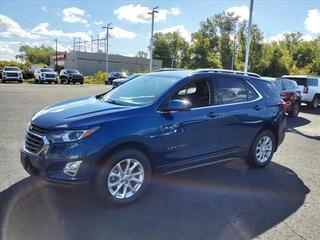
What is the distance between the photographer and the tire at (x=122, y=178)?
170 inches

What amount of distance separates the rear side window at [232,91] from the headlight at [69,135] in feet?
7.43

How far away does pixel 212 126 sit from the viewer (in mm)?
5367

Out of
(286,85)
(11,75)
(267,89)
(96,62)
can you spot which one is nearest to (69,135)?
(267,89)

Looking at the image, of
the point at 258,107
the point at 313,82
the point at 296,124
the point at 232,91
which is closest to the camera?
the point at 232,91

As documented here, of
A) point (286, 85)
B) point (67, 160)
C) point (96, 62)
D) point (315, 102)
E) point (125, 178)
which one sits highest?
point (96, 62)

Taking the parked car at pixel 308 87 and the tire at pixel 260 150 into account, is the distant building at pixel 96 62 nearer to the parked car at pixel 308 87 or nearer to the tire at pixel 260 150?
the parked car at pixel 308 87

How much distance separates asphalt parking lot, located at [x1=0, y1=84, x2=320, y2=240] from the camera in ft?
12.8

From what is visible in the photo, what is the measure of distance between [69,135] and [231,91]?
2897 mm

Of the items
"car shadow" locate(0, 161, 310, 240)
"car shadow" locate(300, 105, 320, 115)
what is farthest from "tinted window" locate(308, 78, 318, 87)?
"car shadow" locate(0, 161, 310, 240)

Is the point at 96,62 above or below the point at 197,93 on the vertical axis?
above

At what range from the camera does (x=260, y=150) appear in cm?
650

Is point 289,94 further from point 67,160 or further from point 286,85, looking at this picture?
point 67,160

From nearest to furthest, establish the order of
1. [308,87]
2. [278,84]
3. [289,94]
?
[278,84], [289,94], [308,87]

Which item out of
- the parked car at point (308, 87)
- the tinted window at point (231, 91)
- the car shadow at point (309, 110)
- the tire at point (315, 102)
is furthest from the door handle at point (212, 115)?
the tire at point (315, 102)
